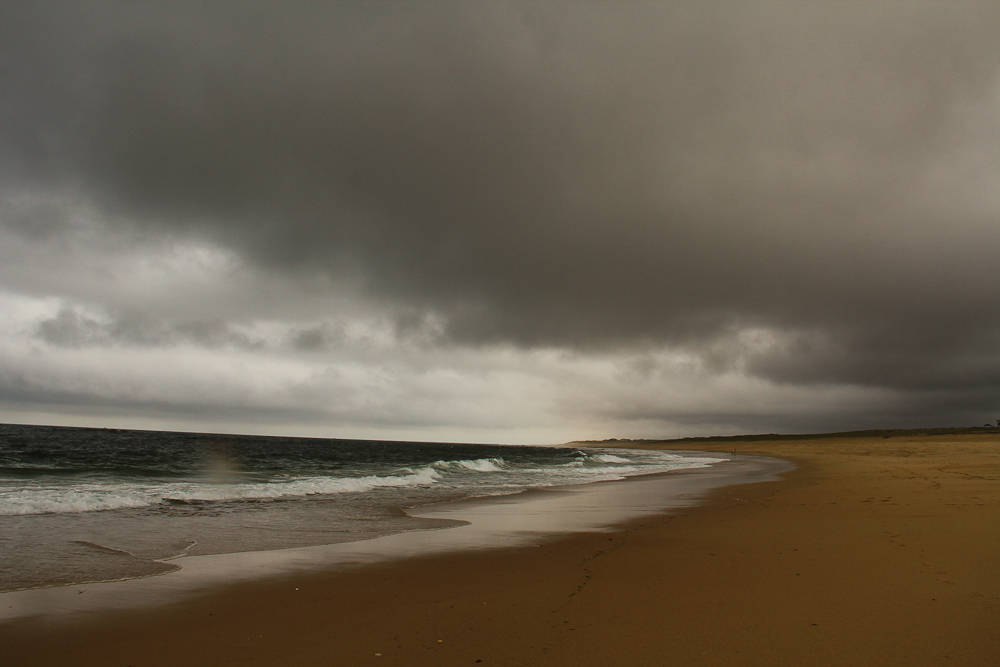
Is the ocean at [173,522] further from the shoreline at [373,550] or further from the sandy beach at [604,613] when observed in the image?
the sandy beach at [604,613]

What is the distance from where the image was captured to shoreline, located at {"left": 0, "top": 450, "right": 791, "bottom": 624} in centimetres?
595

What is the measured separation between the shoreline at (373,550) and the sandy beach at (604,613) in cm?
48

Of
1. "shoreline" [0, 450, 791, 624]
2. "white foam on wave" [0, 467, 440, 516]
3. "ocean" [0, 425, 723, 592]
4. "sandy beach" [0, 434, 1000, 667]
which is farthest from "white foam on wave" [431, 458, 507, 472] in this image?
"sandy beach" [0, 434, 1000, 667]

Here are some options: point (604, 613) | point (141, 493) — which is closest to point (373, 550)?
point (604, 613)

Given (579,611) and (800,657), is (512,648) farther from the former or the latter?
(800,657)

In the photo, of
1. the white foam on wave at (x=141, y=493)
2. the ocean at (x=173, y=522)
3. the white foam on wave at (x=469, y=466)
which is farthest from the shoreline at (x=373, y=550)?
the white foam on wave at (x=469, y=466)

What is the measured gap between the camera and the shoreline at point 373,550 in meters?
5.95

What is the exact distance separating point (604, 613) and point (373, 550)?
475 cm

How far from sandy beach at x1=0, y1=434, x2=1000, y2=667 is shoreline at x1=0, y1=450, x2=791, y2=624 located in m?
0.48

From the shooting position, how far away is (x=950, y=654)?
412 centimetres

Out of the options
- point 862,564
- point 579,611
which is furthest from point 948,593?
point 579,611

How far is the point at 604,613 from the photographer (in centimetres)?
521

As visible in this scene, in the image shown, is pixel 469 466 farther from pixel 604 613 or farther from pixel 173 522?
pixel 604 613

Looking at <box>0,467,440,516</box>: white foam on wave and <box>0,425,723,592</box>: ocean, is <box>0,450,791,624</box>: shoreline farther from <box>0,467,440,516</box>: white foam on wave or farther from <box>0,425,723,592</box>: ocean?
<box>0,467,440,516</box>: white foam on wave
